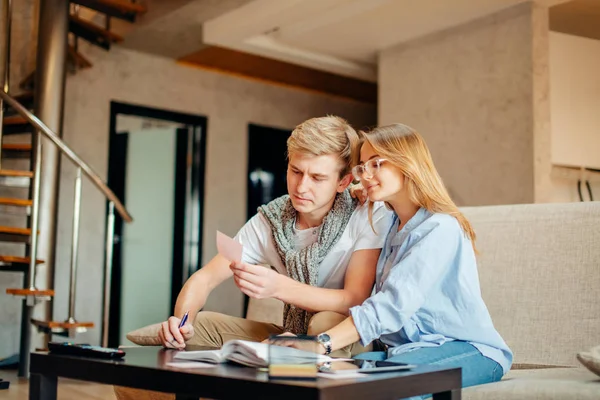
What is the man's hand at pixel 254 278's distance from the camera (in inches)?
72.0

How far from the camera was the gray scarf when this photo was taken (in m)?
2.15

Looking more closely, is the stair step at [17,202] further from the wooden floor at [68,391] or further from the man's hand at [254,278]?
the man's hand at [254,278]

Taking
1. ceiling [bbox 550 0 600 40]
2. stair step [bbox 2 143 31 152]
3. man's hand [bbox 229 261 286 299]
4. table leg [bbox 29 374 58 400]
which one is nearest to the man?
man's hand [bbox 229 261 286 299]

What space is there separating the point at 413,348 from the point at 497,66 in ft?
12.8

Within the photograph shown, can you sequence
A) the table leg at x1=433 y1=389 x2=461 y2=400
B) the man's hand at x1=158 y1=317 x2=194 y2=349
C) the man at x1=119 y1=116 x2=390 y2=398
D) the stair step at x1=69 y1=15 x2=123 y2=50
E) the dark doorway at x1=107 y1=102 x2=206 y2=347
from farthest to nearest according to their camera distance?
the dark doorway at x1=107 y1=102 x2=206 y2=347
the stair step at x1=69 y1=15 x2=123 y2=50
the man at x1=119 y1=116 x2=390 y2=398
the man's hand at x1=158 y1=317 x2=194 y2=349
the table leg at x1=433 y1=389 x2=461 y2=400

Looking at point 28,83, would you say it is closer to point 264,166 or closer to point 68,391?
point 264,166

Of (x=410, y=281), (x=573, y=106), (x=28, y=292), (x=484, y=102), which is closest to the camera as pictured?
(x=410, y=281)

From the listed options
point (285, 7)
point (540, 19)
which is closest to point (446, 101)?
point (540, 19)

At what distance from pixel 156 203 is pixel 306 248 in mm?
4846

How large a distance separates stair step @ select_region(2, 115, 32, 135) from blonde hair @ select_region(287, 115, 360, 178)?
12.1 ft

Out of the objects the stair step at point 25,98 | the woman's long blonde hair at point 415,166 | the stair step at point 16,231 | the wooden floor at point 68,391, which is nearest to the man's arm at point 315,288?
the woman's long blonde hair at point 415,166

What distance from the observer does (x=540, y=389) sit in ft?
5.60

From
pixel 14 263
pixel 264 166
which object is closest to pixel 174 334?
pixel 14 263

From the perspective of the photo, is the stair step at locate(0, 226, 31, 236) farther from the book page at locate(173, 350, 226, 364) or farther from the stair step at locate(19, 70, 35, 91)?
the book page at locate(173, 350, 226, 364)
